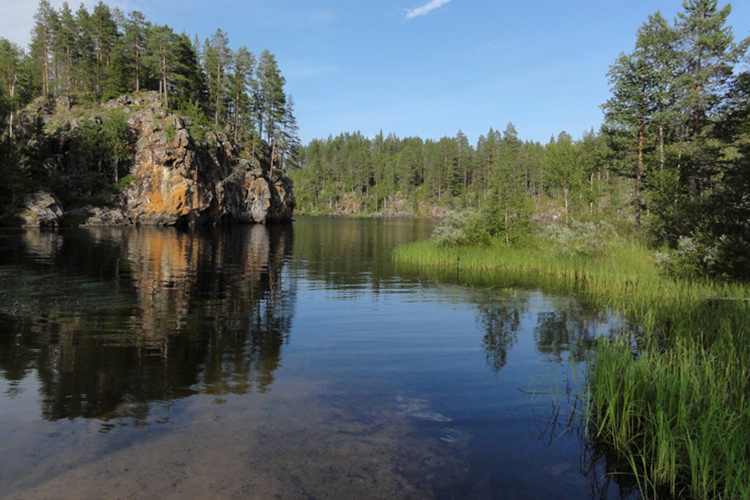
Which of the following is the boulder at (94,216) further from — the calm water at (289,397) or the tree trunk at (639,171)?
the tree trunk at (639,171)

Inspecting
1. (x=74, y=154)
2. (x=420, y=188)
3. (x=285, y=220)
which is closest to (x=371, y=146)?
(x=420, y=188)

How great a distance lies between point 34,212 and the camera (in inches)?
1853

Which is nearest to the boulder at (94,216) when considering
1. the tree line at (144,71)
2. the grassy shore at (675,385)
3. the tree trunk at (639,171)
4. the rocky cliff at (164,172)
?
the rocky cliff at (164,172)

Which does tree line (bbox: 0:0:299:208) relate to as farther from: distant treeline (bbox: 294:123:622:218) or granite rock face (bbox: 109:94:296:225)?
distant treeline (bbox: 294:123:622:218)

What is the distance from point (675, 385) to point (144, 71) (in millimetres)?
87112

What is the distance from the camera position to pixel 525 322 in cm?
1327

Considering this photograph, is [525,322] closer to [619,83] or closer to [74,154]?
[619,83]

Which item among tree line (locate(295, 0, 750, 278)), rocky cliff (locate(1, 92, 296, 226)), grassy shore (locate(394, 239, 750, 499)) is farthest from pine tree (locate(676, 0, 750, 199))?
rocky cliff (locate(1, 92, 296, 226))

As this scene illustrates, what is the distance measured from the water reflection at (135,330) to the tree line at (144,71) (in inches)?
2063

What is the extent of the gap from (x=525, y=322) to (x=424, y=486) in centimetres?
919

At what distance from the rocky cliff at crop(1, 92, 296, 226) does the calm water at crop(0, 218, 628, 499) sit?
43.2m

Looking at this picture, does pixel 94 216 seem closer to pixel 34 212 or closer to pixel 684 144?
pixel 34 212

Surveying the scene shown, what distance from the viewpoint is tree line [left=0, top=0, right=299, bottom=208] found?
67688 millimetres

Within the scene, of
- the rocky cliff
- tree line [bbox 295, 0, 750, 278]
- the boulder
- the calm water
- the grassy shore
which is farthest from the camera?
the rocky cliff
